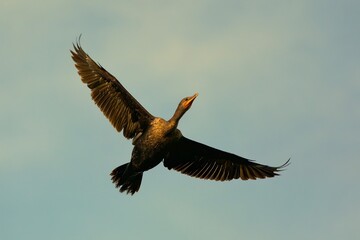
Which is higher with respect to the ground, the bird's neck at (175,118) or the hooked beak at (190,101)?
the hooked beak at (190,101)

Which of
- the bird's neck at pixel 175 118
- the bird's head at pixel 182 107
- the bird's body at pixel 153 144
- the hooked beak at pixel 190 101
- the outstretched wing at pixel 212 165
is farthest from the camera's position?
the outstretched wing at pixel 212 165

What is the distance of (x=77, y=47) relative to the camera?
2239 cm

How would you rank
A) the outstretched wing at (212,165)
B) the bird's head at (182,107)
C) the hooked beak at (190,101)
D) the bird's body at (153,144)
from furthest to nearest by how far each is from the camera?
the outstretched wing at (212,165), the hooked beak at (190,101), the bird's head at (182,107), the bird's body at (153,144)

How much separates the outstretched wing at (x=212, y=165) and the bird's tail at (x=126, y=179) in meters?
0.99

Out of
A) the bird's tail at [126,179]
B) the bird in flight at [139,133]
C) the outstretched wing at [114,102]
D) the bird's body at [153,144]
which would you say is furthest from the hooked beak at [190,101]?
the bird's tail at [126,179]

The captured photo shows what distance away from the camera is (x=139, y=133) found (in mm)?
22000

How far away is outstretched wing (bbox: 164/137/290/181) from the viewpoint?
76.0 ft

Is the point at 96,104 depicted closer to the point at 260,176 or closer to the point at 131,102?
the point at 131,102

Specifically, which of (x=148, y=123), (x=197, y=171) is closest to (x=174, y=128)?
(x=148, y=123)

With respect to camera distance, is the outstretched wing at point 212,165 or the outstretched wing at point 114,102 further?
the outstretched wing at point 212,165

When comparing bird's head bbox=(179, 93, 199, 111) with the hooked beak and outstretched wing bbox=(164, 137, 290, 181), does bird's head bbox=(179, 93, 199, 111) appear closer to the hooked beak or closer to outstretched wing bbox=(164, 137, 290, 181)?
the hooked beak

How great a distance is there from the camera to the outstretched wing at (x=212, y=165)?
2316 centimetres

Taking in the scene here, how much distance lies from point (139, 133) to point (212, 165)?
2.45m

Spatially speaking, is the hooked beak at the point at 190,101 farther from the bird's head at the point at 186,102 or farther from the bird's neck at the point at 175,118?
the bird's neck at the point at 175,118
